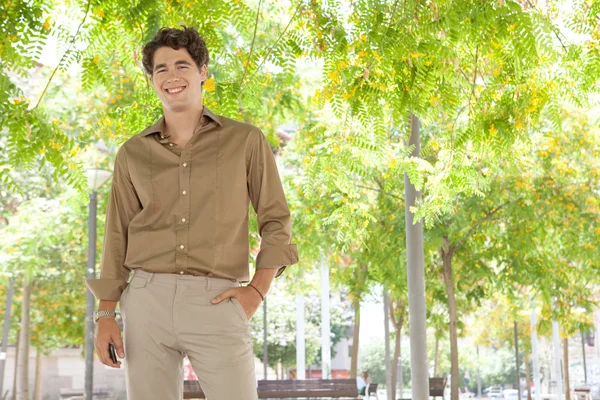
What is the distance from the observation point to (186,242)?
9.39 feet

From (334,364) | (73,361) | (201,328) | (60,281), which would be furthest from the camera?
(334,364)

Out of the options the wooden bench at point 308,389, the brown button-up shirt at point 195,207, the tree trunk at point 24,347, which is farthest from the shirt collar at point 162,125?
the tree trunk at point 24,347

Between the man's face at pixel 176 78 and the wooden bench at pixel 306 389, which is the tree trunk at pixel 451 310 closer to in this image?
the wooden bench at pixel 306 389

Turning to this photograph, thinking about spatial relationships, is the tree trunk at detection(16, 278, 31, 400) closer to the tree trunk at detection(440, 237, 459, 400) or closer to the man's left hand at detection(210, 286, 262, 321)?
the tree trunk at detection(440, 237, 459, 400)

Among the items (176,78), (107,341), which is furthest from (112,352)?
(176,78)

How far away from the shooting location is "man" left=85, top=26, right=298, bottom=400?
9.01ft

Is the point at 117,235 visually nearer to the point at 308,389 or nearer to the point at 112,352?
the point at 112,352

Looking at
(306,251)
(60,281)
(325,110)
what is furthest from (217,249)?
(60,281)

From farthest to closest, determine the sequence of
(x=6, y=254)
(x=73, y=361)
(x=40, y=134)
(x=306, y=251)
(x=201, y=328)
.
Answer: (x=73, y=361) → (x=6, y=254) → (x=306, y=251) → (x=40, y=134) → (x=201, y=328)

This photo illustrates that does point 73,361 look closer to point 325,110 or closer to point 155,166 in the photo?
point 325,110

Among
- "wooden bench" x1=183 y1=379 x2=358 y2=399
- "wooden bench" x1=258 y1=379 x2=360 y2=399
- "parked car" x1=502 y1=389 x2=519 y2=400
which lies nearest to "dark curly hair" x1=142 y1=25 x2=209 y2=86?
"wooden bench" x1=183 y1=379 x2=358 y2=399

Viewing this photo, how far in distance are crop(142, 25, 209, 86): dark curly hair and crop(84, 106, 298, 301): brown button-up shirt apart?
0.74ft

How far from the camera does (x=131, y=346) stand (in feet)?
9.11

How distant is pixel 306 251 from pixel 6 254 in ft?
23.1
